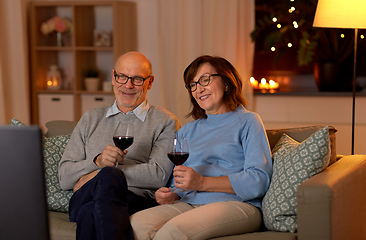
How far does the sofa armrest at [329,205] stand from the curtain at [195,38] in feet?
7.10

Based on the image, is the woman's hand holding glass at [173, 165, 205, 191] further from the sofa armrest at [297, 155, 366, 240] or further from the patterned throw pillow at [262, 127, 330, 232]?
the sofa armrest at [297, 155, 366, 240]

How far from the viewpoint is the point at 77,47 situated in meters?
4.12

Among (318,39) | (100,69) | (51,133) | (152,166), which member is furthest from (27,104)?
(318,39)

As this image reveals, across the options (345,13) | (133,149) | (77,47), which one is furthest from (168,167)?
(77,47)

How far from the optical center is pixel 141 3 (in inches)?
167

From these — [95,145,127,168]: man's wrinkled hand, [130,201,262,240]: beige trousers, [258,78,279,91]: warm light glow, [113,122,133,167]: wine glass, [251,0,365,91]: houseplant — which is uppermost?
[251,0,365,91]: houseplant

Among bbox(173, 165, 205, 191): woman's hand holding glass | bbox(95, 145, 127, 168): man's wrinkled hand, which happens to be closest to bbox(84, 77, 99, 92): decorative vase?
bbox(95, 145, 127, 168): man's wrinkled hand

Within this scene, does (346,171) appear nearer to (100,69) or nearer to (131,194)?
(131,194)

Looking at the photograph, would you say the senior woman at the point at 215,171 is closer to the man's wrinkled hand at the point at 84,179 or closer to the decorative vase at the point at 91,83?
the man's wrinkled hand at the point at 84,179

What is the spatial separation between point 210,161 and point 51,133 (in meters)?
1.03

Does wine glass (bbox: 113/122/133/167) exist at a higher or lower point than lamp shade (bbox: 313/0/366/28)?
lower

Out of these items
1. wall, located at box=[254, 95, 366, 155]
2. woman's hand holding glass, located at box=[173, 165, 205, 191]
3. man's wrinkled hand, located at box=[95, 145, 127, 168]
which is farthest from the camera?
wall, located at box=[254, 95, 366, 155]

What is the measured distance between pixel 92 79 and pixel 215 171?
2705 millimetres

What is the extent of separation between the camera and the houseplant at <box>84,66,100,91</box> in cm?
418
